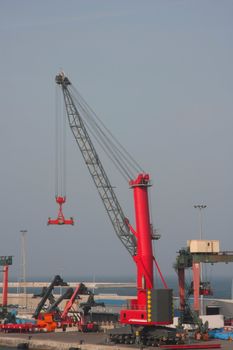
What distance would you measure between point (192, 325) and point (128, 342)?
54.7 feet

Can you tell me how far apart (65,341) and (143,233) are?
15713mm

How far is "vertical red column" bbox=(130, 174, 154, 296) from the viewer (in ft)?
275

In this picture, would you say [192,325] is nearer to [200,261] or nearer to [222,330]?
[222,330]

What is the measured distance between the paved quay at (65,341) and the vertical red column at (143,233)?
886 cm

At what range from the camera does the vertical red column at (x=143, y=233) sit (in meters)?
83.8

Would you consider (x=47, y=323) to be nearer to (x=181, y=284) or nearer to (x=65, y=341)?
(x=65, y=341)

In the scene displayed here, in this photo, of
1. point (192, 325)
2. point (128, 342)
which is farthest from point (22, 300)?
point (128, 342)

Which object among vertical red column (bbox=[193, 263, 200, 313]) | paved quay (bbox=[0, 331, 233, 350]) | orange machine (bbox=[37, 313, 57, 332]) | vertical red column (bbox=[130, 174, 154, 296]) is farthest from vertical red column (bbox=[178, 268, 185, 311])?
orange machine (bbox=[37, 313, 57, 332])

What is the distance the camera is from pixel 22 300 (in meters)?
179

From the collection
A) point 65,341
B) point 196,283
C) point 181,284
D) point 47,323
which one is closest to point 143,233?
point 65,341

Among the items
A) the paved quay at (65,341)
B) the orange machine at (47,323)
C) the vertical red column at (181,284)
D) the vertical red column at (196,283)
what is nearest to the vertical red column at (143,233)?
the paved quay at (65,341)

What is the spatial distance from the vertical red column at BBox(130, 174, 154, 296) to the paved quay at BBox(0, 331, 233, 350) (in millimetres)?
8864

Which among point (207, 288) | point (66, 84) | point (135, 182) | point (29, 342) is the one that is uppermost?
point (66, 84)

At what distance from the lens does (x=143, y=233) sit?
84.6 m
